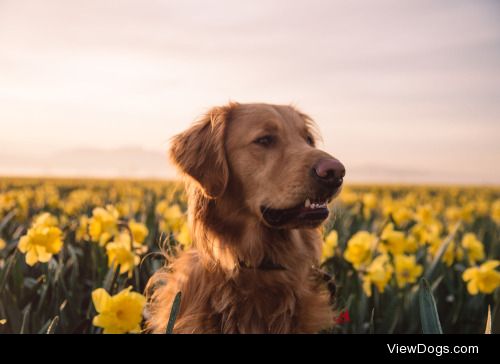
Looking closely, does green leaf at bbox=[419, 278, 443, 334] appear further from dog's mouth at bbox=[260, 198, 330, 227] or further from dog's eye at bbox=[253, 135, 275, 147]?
dog's eye at bbox=[253, 135, 275, 147]

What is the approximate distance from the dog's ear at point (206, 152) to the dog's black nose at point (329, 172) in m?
0.66

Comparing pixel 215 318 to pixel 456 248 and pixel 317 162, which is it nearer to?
pixel 317 162

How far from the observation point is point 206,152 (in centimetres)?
313

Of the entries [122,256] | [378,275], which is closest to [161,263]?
[122,256]

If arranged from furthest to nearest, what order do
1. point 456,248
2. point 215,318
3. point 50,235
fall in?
point 456,248 < point 50,235 < point 215,318

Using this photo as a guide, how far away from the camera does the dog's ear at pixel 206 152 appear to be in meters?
2.98

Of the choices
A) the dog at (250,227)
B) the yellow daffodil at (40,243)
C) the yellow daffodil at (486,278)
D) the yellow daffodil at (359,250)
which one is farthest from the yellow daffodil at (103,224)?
the yellow daffodil at (486,278)

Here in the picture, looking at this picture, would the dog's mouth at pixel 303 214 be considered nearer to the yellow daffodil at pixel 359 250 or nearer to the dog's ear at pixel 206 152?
the dog's ear at pixel 206 152

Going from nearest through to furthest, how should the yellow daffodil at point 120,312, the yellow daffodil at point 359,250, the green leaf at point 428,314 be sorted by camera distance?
the green leaf at point 428,314, the yellow daffodil at point 120,312, the yellow daffodil at point 359,250

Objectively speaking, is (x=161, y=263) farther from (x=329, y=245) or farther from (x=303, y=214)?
(x=303, y=214)
